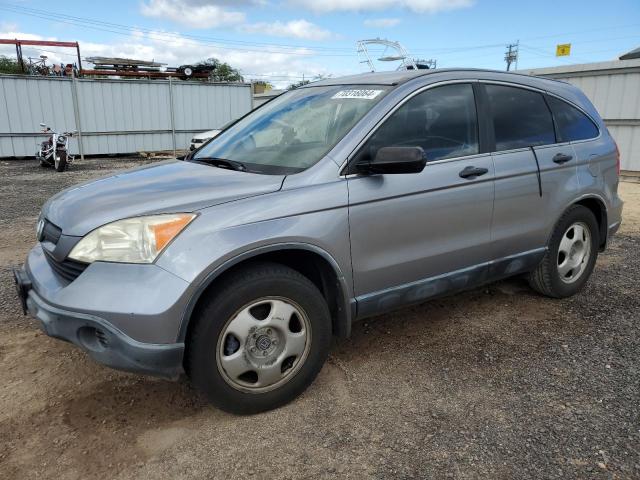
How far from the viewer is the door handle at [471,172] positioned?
322cm

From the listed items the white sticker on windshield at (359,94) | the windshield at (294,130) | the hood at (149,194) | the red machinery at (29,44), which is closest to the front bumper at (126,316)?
the hood at (149,194)

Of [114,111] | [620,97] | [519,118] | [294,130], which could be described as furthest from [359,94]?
[114,111]

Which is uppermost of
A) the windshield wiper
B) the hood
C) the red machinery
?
the red machinery

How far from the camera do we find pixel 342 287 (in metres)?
2.77

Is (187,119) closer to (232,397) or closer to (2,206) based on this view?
(2,206)

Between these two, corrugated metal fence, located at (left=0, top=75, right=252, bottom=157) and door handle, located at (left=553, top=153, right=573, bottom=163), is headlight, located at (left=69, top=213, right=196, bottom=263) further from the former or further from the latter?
corrugated metal fence, located at (left=0, top=75, right=252, bottom=157)

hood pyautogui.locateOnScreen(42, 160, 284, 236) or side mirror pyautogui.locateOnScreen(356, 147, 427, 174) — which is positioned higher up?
side mirror pyautogui.locateOnScreen(356, 147, 427, 174)

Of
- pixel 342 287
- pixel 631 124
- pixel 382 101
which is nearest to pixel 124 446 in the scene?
pixel 342 287

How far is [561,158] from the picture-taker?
3.79m

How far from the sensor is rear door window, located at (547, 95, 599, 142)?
392 cm

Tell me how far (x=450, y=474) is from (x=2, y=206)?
8611 millimetres

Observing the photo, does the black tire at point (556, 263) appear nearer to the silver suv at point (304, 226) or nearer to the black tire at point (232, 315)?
the silver suv at point (304, 226)

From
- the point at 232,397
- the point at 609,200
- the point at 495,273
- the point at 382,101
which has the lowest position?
the point at 232,397

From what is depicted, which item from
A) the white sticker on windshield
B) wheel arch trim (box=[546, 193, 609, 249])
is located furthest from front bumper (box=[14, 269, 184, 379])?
wheel arch trim (box=[546, 193, 609, 249])
